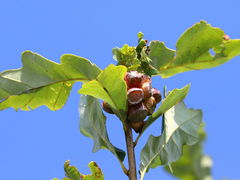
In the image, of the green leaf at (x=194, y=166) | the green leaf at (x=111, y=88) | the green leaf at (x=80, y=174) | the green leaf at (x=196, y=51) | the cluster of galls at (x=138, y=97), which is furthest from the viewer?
the green leaf at (x=80, y=174)

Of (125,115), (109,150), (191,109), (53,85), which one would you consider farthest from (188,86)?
(53,85)

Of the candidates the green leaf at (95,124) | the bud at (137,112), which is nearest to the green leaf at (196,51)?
the bud at (137,112)

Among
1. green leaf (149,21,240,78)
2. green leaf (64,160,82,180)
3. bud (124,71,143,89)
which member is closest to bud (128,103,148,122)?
bud (124,71,143,89)

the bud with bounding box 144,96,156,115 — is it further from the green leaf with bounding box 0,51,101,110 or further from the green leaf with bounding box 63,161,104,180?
the green leaf with bounding box 63,161,104,180

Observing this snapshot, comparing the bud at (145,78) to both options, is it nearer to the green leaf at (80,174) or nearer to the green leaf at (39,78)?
the green leaf at (39,78)

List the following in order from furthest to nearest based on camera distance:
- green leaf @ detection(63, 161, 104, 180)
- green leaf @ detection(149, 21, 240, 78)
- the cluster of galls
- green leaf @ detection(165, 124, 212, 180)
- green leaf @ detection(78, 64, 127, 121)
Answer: green leaf @ detection(63, 161, 104, 180)
green leaf @ detection(149, 21, 240, 78)
the cluster of galls
green leaf @ detection(78, 64, 127, 121)
green leaf @ detection(165, 124, 212, 180)
